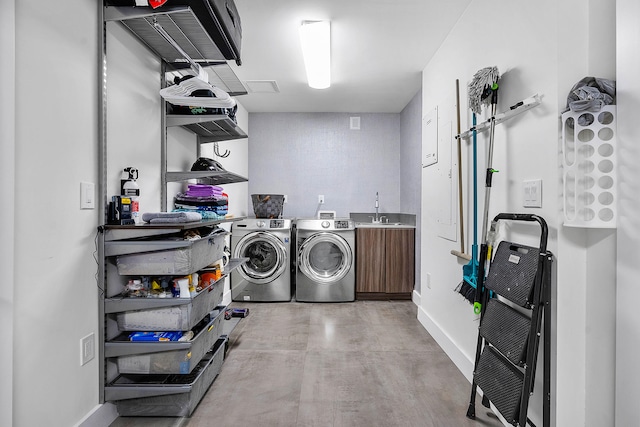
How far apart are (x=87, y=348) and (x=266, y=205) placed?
2472 millimetres

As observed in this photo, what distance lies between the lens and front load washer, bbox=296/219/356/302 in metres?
3.76

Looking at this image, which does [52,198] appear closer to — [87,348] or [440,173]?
[87,348]

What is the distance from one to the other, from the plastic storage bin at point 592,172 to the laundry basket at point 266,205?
2.94 metres

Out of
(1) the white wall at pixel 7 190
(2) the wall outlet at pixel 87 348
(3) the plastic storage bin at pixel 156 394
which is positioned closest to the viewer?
(1) the white wall at pixel 7 190

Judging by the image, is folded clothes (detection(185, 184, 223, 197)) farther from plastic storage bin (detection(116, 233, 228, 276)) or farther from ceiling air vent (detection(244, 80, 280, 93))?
ceiling air vent (detection(244, 80, 280, 93))

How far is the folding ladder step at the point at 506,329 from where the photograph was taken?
136cm

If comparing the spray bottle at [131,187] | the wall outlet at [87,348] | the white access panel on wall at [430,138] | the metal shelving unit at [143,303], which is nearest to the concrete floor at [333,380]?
the metal shelving unit at [143,303]

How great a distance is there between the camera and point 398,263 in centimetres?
385

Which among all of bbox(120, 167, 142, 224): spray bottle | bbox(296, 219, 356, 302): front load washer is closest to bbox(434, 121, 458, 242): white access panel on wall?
bbox(296, 219, 356, 302): front load washer

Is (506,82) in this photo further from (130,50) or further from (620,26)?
(130,50)

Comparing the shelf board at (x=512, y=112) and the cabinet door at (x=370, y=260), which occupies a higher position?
the shelf board at (x=512, y=112)

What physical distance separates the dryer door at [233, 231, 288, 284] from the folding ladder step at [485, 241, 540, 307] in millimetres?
2421

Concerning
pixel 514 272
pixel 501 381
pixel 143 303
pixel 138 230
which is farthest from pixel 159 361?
pixel 514 272

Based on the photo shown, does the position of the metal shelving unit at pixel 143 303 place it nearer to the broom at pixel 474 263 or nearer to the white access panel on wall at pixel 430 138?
the broom at pixel 474 263
